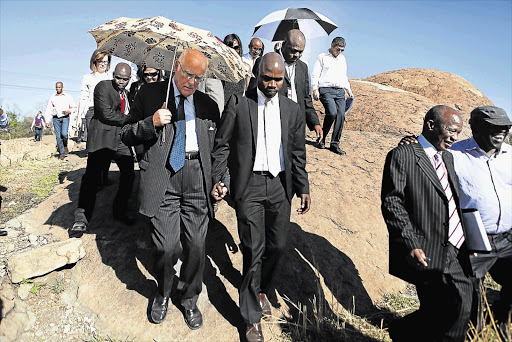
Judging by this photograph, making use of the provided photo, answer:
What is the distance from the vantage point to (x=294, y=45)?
4375 millimetres

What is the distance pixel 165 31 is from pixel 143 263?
2451 millimetres

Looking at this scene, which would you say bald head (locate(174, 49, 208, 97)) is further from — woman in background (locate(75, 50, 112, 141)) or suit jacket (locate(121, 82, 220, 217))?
woman in background (locate(75, 50, 112, 141))

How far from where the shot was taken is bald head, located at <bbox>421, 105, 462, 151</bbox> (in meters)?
2.92

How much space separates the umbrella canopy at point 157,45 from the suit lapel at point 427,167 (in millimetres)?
1668

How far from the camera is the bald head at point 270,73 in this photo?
313cm

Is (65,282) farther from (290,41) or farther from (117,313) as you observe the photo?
(290,41)

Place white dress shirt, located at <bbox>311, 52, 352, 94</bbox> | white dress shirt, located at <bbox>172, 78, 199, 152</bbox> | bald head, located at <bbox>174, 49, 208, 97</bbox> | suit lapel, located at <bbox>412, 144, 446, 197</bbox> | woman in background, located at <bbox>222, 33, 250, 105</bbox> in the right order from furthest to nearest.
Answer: white dress shirt, located at <bbox>311, 52, 352, 94</bbox> < woman in background, located at <bbox>222, 33, 250, 105</bbox> < white dress shirt, located at <bbox>172, 78, 199, 152</bbox> < bald head, located at <bbox>174, 49, 208, 97</bbox> < suit lapel, located at <bbox>412, 144, 446, 197</bbox>

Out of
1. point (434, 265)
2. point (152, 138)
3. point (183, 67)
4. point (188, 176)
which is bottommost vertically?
point (434, 265)

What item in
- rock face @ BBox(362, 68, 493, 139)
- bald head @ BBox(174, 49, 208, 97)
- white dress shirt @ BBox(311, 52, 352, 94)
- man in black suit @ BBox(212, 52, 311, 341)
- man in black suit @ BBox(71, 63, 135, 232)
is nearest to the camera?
bald head @ BBox(174, 49, 208, 97)

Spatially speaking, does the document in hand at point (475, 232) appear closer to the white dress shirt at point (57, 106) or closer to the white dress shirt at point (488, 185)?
the white dress shirt at point (488, 185)

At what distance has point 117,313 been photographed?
3736 millimetres

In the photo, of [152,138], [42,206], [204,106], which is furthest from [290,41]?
[42,206]

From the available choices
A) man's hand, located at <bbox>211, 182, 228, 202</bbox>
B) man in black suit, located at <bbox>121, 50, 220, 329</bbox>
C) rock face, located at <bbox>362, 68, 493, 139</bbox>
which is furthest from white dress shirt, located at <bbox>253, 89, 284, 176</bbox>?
rock face, located at <bbox>362, 68, 493, 139</bbox>

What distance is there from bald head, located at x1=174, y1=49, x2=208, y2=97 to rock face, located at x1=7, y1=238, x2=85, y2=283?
2337 mm
